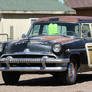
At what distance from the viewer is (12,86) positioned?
11500 millimetres

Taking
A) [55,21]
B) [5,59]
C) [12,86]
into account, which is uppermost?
[55,21]

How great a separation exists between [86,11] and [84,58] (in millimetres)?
18990

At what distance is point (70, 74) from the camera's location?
37.7 feet

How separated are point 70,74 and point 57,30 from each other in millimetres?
1567

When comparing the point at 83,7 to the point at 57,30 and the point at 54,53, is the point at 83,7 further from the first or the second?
the point at 54,53

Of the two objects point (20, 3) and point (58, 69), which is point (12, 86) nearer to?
point (58, 69)

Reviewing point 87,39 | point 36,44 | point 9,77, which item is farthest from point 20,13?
point 36,44

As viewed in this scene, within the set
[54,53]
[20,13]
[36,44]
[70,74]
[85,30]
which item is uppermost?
A: [20,13]

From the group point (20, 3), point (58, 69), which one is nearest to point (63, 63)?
point (58, 69)

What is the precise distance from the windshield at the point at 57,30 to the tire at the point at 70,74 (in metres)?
1.09

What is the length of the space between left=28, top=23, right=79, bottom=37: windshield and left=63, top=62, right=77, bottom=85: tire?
1.09 m

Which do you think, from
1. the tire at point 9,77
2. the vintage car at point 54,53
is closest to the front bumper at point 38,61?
the vintage car at point 54,53

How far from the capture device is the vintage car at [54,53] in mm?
11094

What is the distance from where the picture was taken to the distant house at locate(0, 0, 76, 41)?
2452 cm
